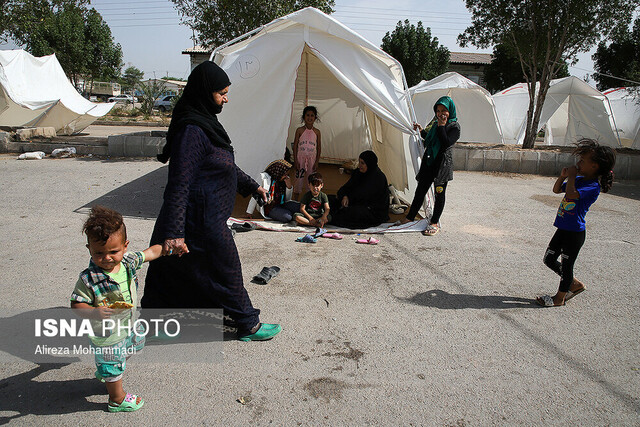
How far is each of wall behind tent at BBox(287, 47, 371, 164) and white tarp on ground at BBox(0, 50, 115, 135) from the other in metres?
7.86

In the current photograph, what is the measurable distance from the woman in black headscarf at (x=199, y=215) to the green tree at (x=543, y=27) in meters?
10.5

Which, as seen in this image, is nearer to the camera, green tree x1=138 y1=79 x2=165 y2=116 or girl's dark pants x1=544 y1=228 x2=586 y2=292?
girl's dark pants x1=544 y1=228 x2=586 y2=292

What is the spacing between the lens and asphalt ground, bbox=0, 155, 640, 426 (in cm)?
240

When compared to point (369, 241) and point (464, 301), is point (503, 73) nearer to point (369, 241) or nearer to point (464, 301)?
point (369, 241)

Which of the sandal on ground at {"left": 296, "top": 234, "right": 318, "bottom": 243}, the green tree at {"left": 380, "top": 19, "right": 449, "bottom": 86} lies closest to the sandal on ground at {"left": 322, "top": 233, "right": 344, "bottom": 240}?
the sandal on ground at {"left": 296, "top": 234, "right": 318, "bottom": 243}

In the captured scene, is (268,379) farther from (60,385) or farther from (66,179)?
(66,179)

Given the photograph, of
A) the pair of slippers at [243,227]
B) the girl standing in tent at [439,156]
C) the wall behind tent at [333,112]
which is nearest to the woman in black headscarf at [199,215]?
the pair of slippers at [243,227]

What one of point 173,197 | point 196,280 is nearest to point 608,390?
point 196,280

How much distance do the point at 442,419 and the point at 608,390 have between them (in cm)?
109

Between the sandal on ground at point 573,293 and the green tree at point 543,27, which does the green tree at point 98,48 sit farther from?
the sandal on ground at point 573,293

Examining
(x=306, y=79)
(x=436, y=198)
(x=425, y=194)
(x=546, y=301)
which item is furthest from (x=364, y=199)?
(x=306, y=79)

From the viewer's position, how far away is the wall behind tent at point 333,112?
9.58m

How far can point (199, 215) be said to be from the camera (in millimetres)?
2746

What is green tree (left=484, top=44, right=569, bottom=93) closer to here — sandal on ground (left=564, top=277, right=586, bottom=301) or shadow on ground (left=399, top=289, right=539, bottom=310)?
sandal on ground (left=564, top=277, right=586, bottom=301)
